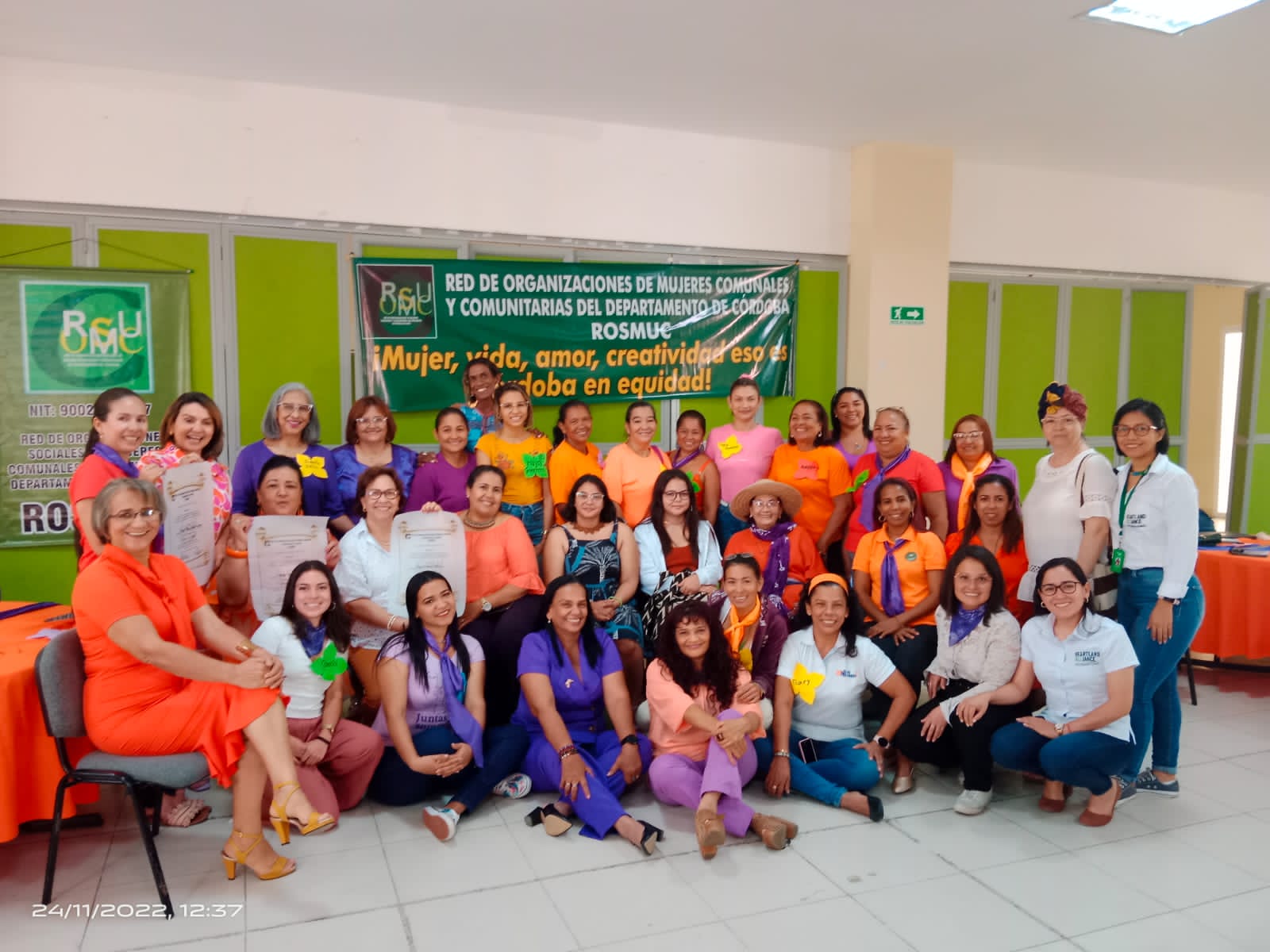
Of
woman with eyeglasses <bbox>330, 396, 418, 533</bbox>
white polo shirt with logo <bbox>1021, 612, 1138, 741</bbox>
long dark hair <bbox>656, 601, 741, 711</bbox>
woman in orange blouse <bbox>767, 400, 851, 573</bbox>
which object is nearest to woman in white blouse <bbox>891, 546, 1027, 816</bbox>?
white polo shirt with logo <bbox>1021, 612, 1138, 741</bbox>

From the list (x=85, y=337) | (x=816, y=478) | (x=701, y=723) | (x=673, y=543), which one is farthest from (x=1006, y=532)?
(x=85, y=337)

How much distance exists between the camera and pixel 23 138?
4.21 meters

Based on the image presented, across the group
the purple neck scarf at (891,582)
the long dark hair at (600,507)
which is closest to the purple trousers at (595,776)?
the long dark hair at (600,507)

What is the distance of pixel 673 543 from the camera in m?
3.87

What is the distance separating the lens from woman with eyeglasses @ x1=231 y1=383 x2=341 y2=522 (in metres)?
3.71

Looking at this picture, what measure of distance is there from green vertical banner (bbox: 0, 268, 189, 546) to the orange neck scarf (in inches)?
155

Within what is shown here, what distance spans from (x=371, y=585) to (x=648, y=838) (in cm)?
144

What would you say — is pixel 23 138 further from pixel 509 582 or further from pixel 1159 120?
pixel 1159 120

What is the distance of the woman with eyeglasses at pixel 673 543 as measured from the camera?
12.5 feet

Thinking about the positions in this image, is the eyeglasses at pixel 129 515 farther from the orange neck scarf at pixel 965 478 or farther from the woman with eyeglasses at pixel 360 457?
the orange neck scarf at pixel 965 478

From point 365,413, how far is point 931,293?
3.99 metres

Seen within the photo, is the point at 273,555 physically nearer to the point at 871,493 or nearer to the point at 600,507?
the point at 600,507

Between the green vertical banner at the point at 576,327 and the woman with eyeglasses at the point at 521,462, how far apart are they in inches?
43.2

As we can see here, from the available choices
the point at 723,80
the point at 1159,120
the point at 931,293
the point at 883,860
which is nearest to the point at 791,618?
the point at 883,860
